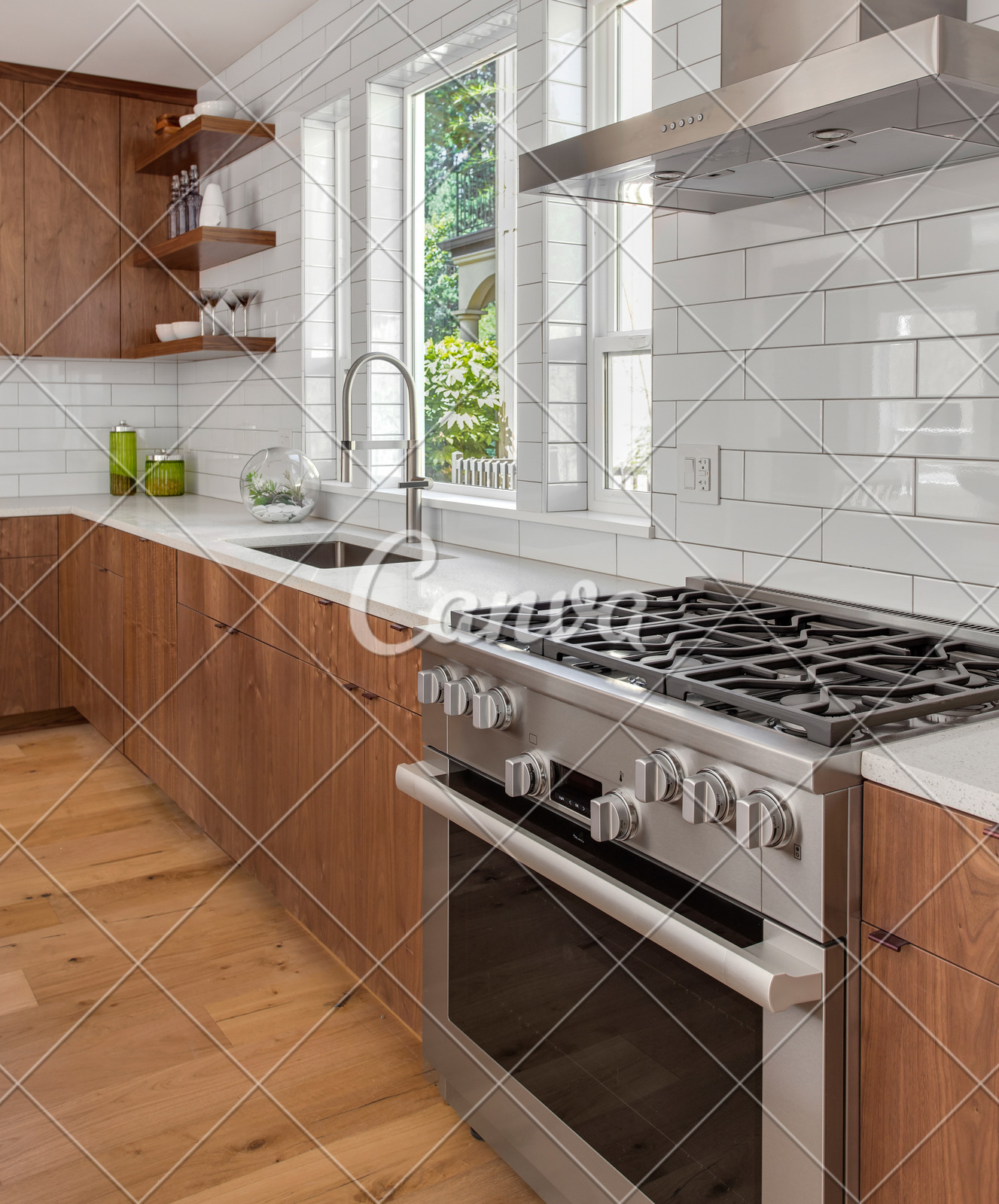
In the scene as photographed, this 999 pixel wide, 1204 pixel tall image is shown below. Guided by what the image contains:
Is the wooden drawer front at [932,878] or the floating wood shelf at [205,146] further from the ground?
the floating wood shelf at [205,146]

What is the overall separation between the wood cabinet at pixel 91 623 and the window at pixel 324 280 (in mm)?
794

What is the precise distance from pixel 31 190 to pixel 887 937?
4422 millimetres

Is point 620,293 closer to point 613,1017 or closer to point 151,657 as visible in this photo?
point 613,1017

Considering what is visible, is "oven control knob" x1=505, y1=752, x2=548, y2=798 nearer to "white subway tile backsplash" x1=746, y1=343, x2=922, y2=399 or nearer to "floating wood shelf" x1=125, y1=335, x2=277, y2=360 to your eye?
"white subway tile backsplash" x1=746, y1=343, x2=922, y2=399

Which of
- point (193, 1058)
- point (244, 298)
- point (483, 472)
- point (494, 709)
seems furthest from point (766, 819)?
point (244, 298)

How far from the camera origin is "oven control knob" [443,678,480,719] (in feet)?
5.62

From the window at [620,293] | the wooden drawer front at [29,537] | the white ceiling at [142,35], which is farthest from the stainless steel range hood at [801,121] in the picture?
the wooden drawer front at [29,537]

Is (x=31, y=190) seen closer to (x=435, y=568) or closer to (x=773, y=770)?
(x=435, y=568)

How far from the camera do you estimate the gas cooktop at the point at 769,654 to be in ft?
4.15

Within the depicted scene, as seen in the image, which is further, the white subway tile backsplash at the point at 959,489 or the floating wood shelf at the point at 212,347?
the floating wood shelf at the point at 212,347

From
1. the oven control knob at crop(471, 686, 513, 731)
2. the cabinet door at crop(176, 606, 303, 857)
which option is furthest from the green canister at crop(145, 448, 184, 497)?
the oven control knob at crop(471, 686, 513, 731)

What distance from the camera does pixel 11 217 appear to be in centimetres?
437

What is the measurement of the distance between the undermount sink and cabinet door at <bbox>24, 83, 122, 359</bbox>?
1.98 meters

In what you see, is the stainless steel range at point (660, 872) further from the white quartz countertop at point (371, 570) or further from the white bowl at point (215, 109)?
the white bowl at point (215, 109)
